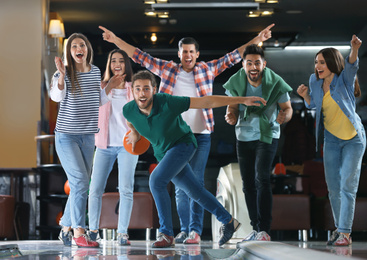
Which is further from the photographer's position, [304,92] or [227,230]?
[304,92]

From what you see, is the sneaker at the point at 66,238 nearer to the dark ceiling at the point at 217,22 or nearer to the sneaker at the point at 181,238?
the sneaker at the point at 181,238

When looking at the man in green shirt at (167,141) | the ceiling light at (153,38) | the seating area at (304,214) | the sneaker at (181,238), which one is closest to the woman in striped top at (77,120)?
the man in green shirt at (167,141)

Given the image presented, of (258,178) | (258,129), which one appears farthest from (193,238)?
(258,129)

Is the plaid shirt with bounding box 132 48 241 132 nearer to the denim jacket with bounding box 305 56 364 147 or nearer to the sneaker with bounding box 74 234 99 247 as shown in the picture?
the denim jacket with bounding box 305 56 364 147

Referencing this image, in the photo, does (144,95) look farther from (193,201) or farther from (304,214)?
(304,214)

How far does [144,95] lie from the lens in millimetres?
3854

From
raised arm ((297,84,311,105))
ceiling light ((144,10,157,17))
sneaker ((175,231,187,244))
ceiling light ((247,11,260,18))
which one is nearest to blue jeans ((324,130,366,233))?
raised arm ((297,84,311,105))

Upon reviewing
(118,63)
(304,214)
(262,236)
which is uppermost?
(118,63)

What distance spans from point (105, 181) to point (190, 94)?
2.94 ft

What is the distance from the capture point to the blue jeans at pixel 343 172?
423 centimetres

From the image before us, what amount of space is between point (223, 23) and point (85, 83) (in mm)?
3102

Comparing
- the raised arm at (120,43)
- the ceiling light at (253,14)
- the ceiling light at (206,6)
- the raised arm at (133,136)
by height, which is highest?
the ceiling light at (206,6)

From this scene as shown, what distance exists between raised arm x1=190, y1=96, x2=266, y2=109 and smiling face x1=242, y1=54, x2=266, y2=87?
1.97 ft

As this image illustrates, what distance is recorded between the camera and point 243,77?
4.36 metres
